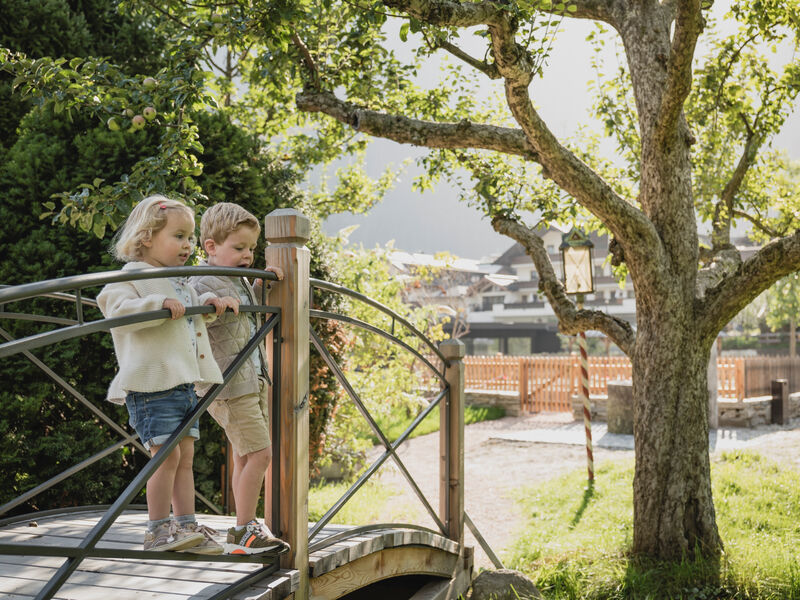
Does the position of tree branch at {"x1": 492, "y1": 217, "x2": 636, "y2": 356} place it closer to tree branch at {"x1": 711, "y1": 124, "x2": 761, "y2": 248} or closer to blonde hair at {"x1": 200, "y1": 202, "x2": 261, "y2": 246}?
tree branch at {"x1": 711, "y1": 124, "x2": 761, "y2": 248}

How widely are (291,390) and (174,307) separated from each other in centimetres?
70

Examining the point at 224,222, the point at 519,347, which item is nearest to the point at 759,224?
the point at 224,222

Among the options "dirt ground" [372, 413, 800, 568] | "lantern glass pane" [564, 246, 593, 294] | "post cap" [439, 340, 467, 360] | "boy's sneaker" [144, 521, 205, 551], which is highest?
"lantern glass pane" [564, 246, 593, 294]

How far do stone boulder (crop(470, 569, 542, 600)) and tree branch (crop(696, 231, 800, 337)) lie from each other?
2.25 meters

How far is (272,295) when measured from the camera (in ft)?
9.75

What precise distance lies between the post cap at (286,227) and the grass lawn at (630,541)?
11.1 feet

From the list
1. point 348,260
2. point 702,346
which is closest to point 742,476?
point 702,346

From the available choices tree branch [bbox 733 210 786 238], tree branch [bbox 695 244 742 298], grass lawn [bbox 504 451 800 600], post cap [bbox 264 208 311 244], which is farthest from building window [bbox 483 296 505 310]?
post cap [bbox 264 208 311 244]

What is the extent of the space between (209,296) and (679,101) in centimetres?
387

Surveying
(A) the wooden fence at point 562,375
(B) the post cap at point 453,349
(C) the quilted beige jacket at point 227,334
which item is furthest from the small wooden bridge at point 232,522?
(A) the wooden fence at point 562,375

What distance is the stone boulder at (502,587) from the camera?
4.82 m

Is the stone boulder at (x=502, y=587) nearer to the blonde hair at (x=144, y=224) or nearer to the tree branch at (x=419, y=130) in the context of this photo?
the tree branch at (x=419, y=130)

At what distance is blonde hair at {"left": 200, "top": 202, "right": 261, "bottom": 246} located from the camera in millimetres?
2992

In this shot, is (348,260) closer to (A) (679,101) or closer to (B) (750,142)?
(B) (750,142)
